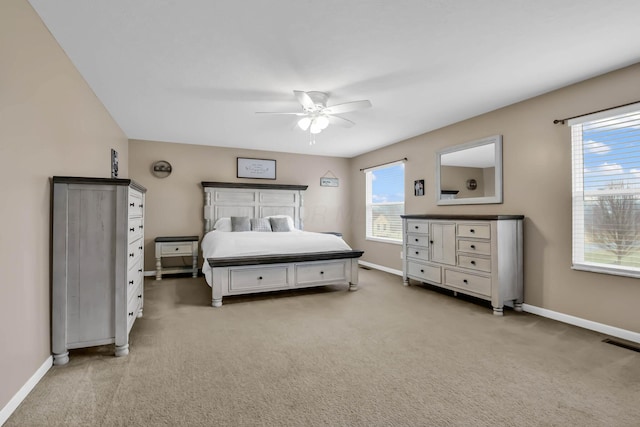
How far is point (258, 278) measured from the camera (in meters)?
3.92

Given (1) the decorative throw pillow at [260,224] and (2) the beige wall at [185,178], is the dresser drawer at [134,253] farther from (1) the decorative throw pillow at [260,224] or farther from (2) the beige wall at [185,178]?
(2) the beige wall at [185,178]

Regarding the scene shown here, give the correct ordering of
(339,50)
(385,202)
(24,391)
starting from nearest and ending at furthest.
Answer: (24,391) < (339,50) < (385,202)

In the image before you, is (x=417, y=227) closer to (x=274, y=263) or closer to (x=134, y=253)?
(x=274, y=263)

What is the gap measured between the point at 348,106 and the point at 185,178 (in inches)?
147

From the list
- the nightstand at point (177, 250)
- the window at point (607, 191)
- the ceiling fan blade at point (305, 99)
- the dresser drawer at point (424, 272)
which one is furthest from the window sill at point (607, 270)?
the nightstand at point (177, 250)

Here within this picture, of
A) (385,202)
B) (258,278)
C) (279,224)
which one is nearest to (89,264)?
(258,278)

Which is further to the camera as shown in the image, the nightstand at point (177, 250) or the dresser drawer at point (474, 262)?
the nightstand at point (177, 250)

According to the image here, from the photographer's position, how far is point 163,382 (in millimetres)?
2010

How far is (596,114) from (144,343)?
4.49 meters

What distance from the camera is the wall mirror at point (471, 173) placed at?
394 centimetres

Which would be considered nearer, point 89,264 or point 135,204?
point 89,264

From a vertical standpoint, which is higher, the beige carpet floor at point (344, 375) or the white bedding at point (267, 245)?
the white bedding at point (267, 245)

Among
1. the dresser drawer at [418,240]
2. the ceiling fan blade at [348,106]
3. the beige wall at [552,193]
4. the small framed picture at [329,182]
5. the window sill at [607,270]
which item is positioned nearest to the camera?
the window sill at [607,270]

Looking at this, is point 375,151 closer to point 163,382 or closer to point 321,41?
point 321,41
